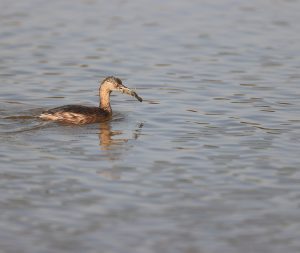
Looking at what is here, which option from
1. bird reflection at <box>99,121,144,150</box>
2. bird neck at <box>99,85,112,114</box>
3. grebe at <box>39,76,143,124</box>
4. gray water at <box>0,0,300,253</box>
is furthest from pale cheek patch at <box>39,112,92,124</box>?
bird neck at <box>99,85,112,114</box>

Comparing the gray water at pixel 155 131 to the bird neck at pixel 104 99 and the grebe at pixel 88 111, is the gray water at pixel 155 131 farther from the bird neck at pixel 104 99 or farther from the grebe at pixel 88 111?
the bird neck at pixel 104 99

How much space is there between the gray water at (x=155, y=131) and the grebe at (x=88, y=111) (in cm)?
15

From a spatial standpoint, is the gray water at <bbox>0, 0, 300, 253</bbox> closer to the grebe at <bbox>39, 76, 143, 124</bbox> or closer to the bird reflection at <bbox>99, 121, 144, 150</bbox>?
the bird reflection at <bbox>99, 121, 144, 150</bbox>

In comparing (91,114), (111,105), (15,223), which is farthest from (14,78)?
(15,223)

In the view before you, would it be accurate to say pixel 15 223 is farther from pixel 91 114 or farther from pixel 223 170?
pixel 91 114

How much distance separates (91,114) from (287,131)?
3497mm

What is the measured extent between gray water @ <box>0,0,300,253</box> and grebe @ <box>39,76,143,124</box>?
0.15m

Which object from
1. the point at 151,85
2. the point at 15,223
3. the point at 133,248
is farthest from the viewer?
the point at 151,85

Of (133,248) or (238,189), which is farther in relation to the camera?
(238,189)

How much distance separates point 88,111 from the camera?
1527 centimetres

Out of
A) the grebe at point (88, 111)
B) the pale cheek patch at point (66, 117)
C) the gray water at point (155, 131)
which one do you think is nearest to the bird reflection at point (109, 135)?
the gray water at point (155, 131)

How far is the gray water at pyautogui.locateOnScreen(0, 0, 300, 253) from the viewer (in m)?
9.88

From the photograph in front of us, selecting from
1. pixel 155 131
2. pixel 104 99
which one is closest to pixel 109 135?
pixel 155 131

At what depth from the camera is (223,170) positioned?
12203 millimetres
